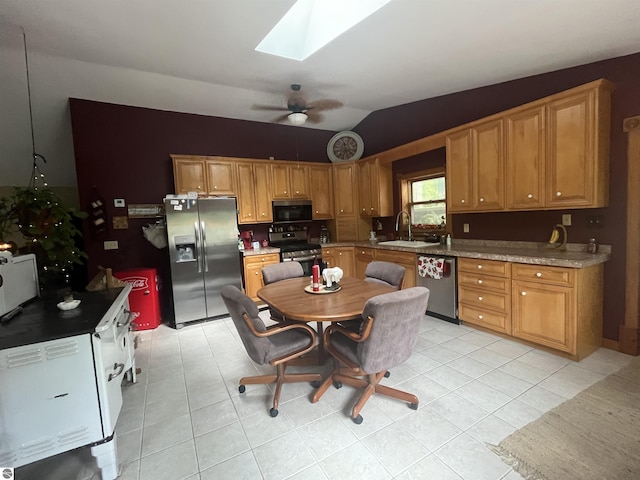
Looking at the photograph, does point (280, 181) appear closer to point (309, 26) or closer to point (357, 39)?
point (309, 26)

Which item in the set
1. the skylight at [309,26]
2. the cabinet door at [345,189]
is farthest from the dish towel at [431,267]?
the skylight at [309,26]

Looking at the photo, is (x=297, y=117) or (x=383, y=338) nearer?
(x=383, y=338)

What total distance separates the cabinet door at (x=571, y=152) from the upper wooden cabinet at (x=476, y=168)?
1.50 feet

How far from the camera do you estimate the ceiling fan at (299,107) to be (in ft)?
11.7

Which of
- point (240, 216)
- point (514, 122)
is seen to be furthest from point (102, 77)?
point (514, 122)

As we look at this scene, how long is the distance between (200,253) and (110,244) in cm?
131

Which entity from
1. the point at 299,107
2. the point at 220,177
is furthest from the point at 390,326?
the point at 220,177

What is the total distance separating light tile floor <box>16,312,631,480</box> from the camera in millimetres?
1568

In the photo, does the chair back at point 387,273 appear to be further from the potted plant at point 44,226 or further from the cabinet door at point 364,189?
the potted plant at point 44,226

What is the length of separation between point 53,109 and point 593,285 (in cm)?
649

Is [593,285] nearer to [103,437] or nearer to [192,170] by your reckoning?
[103,437]

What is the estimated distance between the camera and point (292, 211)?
16.1ft

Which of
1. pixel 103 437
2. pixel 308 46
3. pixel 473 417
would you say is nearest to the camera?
pixel 103 437

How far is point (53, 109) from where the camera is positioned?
3770 millimetres
